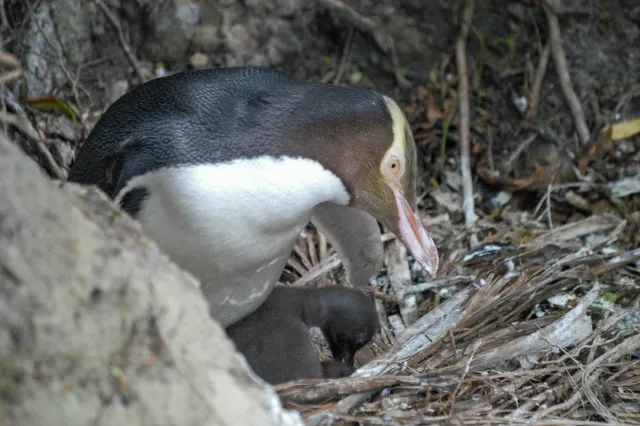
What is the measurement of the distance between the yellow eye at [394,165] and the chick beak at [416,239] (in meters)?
0.15

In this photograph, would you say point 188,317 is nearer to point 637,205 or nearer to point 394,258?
point 394,258

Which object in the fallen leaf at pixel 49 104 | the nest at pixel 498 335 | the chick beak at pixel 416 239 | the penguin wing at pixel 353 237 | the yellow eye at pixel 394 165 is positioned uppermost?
the yellow eye at pixel 394 165

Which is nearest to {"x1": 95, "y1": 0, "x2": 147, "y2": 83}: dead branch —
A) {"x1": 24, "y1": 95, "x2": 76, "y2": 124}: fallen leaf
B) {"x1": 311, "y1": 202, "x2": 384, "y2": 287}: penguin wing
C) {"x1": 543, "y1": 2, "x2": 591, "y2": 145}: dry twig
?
{"x1": 24, "y1": 95, "x2": 76, "y2": 124}: fallen leaf

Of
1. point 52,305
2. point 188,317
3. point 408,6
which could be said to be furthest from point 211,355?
point 408,6

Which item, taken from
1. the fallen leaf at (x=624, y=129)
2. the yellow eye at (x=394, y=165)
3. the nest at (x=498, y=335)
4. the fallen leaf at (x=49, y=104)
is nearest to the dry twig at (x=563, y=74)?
the fallen leaf at (x=624, y=129)

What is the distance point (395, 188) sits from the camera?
3.55m

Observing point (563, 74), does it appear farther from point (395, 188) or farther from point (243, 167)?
point (243, 167)

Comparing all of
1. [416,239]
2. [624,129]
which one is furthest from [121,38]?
[624,129]

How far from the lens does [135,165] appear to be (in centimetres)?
318

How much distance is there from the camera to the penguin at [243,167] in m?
3.13

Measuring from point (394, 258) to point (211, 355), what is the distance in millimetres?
2650

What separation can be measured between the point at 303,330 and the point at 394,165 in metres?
0.83

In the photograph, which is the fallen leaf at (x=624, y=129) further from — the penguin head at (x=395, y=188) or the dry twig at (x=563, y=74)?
the penguin head at (x=395, y=188)

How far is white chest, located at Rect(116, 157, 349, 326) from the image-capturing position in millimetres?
3094
